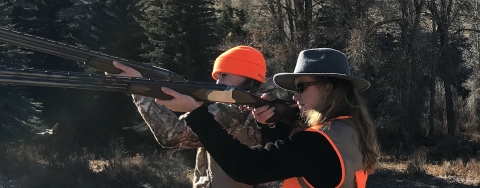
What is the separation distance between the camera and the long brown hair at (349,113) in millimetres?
2461

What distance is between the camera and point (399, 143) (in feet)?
65.8

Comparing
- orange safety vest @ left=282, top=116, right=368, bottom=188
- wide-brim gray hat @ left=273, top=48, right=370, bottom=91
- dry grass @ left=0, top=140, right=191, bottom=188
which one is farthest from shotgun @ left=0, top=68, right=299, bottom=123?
dry grass @ left=0, top=140, right=191, bottom=188

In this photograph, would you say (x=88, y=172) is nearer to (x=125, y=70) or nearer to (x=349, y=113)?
(x=125, y=70)

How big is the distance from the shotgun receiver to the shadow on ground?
12138mm

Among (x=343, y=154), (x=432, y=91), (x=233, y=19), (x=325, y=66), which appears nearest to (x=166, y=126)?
(x=325, y=66)

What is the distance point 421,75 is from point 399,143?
2543mm

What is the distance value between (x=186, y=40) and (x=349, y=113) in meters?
14.0

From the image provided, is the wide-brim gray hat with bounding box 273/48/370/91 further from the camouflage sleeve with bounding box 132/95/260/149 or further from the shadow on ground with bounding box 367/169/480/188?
the shadow on ground with bounding box 367/169/480/188

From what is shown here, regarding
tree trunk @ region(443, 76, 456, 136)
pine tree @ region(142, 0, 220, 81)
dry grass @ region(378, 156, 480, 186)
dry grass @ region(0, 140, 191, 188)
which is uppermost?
pine tree @ region(142, 0, 220, 81)

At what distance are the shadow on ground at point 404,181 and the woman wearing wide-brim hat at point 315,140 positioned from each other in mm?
12477

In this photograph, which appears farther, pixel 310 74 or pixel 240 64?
pixel 240 64

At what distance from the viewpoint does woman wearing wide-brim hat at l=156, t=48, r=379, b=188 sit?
2260 millimetres

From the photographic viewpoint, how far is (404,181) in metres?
15.1

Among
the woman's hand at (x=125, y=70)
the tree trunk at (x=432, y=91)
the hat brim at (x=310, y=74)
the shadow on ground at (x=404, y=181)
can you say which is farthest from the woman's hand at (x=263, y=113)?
the tree trunk at (x=432, y=91)
